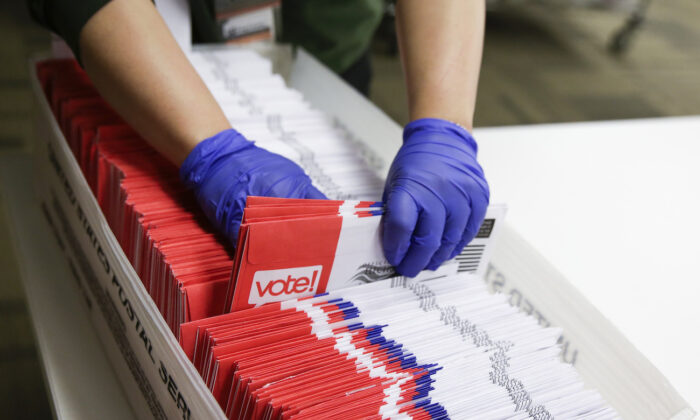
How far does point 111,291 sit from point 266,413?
431 mm

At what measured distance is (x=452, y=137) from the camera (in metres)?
0.99

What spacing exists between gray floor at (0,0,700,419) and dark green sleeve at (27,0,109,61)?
4.10 feet

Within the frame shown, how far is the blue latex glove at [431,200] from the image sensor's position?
801 mm

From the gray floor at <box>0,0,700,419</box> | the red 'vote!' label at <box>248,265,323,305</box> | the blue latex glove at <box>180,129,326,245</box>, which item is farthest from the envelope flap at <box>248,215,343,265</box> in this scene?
the gray floor at <box>0,0,700,419</box>

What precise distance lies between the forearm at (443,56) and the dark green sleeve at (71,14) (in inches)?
21.4

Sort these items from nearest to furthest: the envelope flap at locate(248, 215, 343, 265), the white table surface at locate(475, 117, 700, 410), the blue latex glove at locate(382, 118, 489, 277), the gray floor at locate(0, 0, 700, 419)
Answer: the envelope flap at locate(248, 215, 343, 265)
the blue latex glove at locate(382, 118, 489, 277)
the white table surface at locate(475, 117, 700, 410)
the gray floor at locate(0, 0, 700, 419)

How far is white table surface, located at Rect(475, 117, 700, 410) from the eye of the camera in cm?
106

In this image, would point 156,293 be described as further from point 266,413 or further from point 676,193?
point 676,193

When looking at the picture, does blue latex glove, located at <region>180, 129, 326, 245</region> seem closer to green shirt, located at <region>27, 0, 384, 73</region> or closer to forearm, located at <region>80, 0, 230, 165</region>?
forearm, located at <region>80, 0, 230, 165</region>

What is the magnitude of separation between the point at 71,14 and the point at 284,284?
0.58m

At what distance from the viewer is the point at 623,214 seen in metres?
1.32

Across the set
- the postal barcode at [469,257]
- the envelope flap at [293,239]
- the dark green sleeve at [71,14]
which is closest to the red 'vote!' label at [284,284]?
the envelope flap at [293,239]

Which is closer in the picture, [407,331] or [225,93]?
[407,331]

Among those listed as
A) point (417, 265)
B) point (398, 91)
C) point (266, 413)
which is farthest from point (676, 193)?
point (398, 91)
